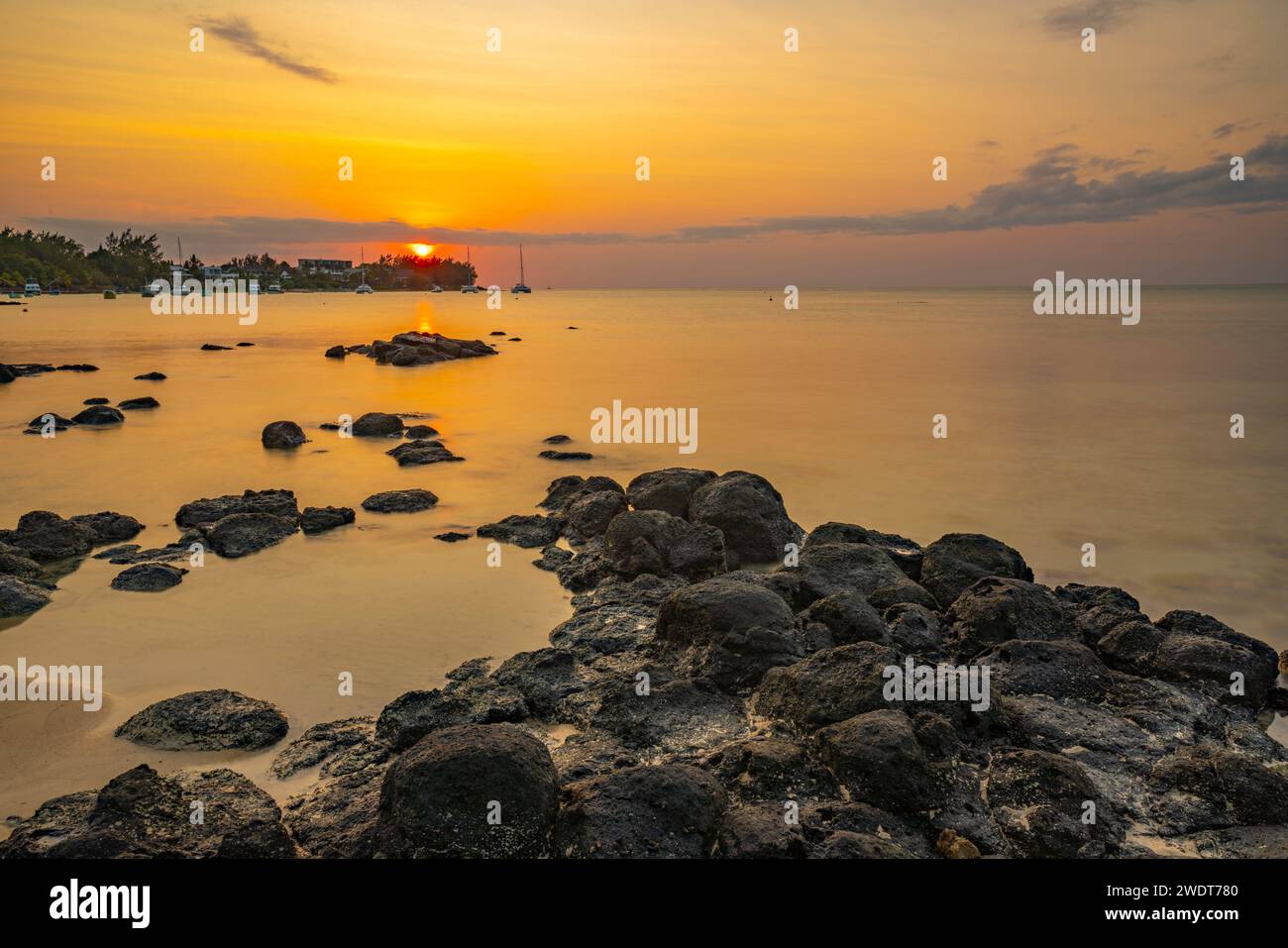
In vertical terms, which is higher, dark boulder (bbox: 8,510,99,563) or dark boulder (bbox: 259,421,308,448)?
dark boulder (bbox: 259,421,308,448)

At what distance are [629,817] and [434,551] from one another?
675cm

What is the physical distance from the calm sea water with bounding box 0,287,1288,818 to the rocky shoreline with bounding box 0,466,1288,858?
613mm

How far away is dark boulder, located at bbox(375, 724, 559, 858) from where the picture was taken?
4602mm

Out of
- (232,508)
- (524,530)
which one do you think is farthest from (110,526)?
(524,530)

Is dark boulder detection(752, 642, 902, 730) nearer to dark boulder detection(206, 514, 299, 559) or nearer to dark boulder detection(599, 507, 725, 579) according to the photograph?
dark boulder detection(599, 507, 725, 579)

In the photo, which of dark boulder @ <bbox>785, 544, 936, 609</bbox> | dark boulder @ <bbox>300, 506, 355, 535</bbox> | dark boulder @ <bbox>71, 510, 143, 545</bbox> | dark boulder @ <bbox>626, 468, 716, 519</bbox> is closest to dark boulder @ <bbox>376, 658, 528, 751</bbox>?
dark boulder @ <bbox>785, 544, 936, 609</bbox>

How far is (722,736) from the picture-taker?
6.17 meters

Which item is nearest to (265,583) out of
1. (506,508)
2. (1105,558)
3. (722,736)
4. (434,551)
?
(434,551)

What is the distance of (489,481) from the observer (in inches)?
606

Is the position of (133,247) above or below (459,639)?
above

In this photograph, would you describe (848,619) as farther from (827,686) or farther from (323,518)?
(323,518)

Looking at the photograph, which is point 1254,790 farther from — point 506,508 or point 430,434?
point 430,434

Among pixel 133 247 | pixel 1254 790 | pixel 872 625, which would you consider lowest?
pixel 1254 790
